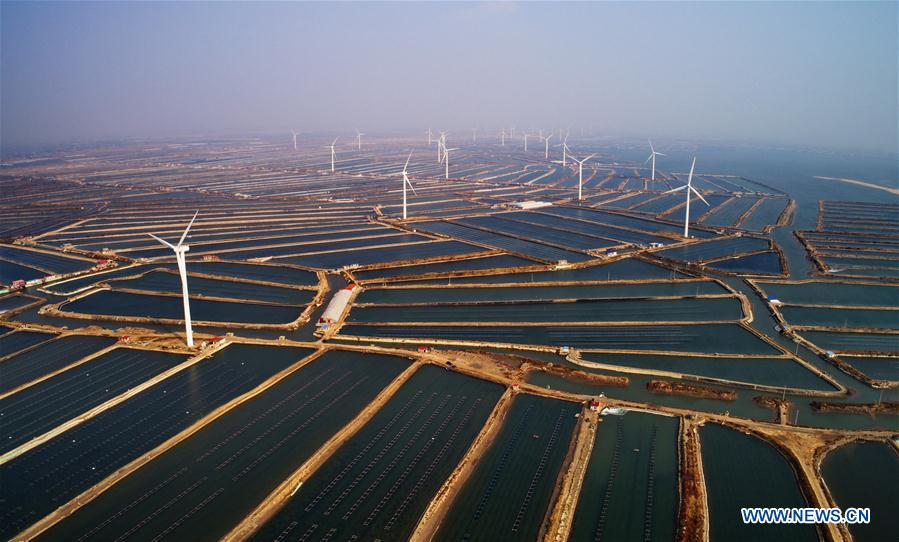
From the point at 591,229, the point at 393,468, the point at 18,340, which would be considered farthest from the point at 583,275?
the point at 18,340

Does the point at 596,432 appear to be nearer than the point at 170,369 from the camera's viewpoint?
Yes

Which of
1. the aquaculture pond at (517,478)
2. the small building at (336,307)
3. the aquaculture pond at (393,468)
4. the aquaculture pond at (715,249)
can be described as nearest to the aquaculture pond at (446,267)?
the small building at (336,307)

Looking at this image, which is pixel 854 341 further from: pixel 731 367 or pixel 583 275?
pixel 583 275

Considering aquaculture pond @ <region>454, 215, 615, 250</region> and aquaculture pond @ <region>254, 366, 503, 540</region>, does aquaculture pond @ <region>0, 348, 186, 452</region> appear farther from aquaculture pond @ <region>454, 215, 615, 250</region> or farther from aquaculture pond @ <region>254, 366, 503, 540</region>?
aquaculture pond @ <region>454, 215, 615, 250</region>

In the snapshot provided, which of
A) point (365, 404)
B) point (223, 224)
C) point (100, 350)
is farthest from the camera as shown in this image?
point (223, 224)

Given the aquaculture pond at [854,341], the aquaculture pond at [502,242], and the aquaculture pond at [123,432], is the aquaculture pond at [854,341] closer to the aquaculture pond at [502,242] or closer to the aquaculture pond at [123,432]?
the aquaculture pond at [502,242]

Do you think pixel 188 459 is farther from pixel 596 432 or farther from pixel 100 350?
pixel 596 432

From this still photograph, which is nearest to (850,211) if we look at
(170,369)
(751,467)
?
(751,467)
